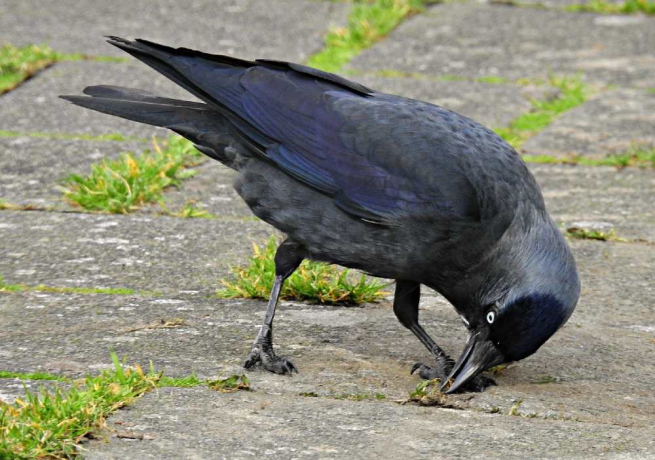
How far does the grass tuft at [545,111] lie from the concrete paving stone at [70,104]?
1.80 metres

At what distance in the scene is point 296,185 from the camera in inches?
158

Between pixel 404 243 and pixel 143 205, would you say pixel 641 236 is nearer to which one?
pixel 404 243

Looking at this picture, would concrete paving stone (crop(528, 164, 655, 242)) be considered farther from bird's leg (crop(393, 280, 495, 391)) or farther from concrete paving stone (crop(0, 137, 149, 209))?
concrete paving stone (crop(0, 137, 149, 209))

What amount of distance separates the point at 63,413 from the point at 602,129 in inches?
156

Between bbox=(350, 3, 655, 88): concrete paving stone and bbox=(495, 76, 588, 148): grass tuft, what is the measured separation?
185 mm

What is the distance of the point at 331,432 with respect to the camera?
3145 mm

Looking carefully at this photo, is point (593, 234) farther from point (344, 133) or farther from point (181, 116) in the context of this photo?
point (181, 116)

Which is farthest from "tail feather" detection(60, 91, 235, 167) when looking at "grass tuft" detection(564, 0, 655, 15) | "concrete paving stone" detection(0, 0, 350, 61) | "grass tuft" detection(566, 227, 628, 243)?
"grass tuft" detection(564, 0, 655, 15)

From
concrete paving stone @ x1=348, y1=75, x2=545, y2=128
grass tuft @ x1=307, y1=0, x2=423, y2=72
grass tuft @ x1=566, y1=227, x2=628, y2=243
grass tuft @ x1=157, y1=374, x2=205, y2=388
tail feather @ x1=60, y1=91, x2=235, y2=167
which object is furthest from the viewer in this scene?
grass tuft @ x1=307, y1=0, x2=423, y2=72

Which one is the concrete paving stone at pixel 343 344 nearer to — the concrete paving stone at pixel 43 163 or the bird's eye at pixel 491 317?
the bird's eye at pixel 491 317

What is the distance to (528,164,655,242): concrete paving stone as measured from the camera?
511 centimetres

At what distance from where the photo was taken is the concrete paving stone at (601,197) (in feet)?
16.8

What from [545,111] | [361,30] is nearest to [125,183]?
[545,111]

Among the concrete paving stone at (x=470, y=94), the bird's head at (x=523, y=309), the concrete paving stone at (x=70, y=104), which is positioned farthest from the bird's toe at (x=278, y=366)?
the concrete paving stone at (x=470, y=94)
